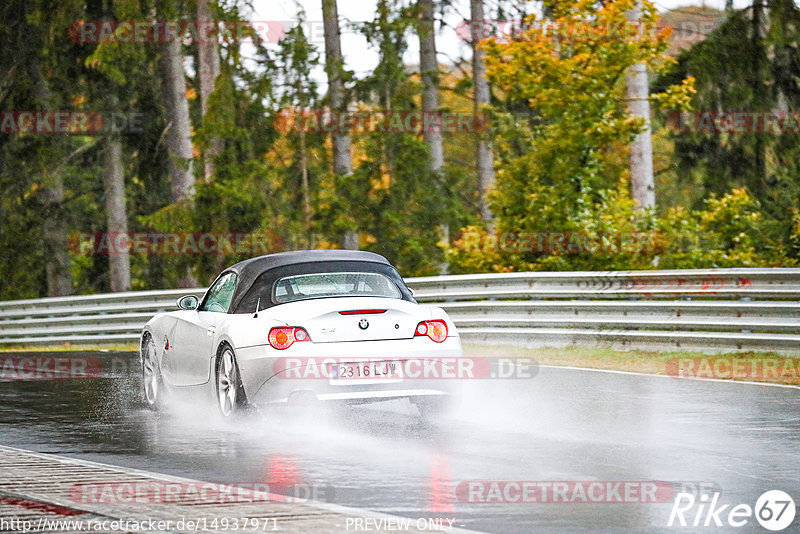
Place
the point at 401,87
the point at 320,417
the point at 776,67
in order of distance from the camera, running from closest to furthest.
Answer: the point at 320,417, the point at 776,67, the point at 401,87

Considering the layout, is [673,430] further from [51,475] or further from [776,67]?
[776,67]

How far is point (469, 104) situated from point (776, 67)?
50430 millimetres

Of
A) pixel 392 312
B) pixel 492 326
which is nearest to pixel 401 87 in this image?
pixel 492 326

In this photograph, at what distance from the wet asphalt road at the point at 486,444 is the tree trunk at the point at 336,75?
23.0 m

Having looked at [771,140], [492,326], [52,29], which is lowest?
[492,326]

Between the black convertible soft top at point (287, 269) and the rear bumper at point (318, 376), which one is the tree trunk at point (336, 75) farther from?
the rear bumper at point (318, 376)

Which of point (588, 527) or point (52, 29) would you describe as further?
point (52, 29)

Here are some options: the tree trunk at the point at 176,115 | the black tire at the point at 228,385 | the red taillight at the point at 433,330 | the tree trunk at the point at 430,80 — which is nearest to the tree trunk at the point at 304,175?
the tree trunk at the point at 430,80

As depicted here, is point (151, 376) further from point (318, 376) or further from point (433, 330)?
point (433, 330)

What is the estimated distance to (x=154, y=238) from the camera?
39656 mm

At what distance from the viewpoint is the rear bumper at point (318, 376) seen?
1074 centimetres

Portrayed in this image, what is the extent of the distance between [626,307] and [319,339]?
7.82 m

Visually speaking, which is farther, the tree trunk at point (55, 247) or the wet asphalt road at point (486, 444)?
the tree trunk at point (55, 247)

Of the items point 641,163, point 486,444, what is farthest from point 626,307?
point 641,163
